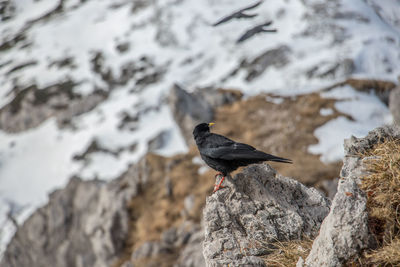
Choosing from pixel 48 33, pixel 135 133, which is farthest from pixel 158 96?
pixel 48 33

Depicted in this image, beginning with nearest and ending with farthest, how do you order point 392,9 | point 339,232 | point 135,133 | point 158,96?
point 339,232 < point 392,9 < point 135,133 < point 158,96

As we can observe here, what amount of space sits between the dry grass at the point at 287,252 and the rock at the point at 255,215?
15 centimetres

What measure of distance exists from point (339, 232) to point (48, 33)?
74070 mm

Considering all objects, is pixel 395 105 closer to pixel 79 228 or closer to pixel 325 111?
pixel 325 111

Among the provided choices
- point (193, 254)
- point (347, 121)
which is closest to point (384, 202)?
point (193, 254)

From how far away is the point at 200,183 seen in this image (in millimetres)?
24031

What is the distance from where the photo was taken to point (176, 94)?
30562mm

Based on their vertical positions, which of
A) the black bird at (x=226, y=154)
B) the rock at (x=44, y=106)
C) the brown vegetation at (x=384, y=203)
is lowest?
the rock at (x=44, y=106)

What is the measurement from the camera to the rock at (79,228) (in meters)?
24.2

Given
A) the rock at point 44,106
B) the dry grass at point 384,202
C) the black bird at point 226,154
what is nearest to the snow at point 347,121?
the black bird at point 226,154

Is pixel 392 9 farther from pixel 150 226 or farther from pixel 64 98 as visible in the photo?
pixel 64 98

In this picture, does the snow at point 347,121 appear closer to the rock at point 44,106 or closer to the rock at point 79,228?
the rock at point 79,228

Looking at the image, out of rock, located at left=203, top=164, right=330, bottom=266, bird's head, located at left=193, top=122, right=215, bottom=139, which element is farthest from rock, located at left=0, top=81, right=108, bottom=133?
rock, located at left=203, top=164, right=330, bottom=266

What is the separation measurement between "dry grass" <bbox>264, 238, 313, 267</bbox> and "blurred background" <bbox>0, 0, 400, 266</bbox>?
782 centimetres
